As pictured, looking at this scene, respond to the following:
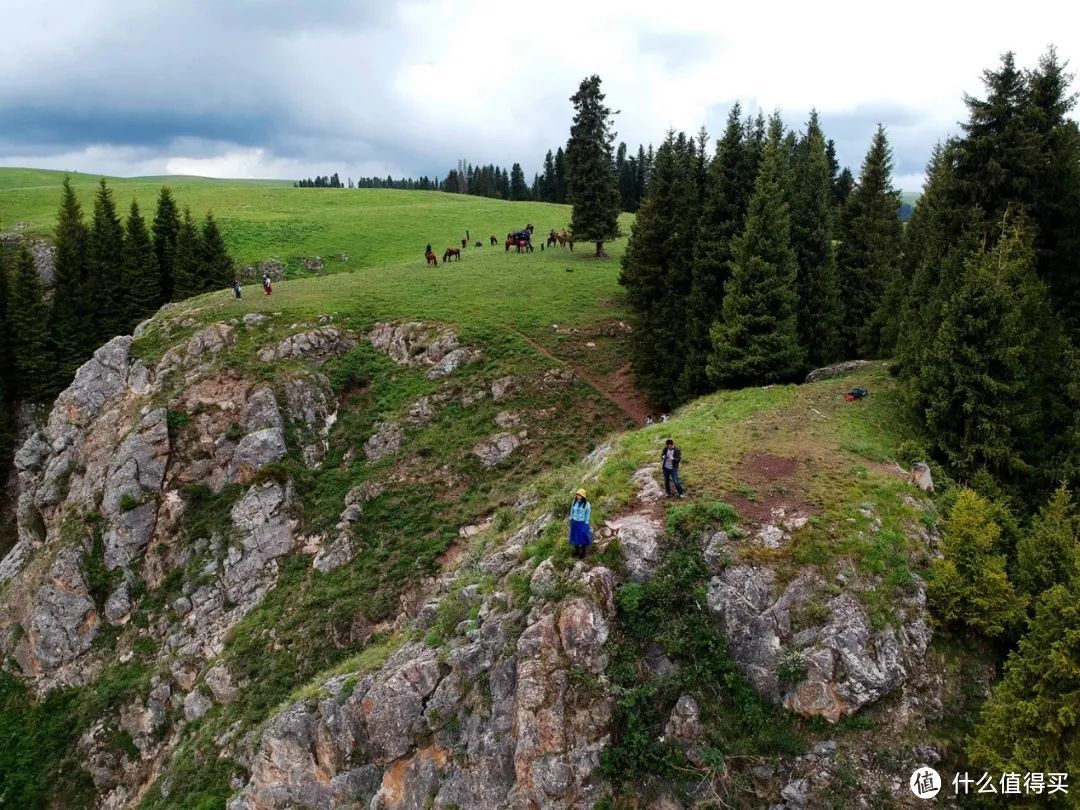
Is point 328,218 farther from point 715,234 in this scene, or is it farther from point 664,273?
point 715,234

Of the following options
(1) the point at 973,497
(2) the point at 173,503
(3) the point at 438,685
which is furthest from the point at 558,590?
(2) the point at 173,503

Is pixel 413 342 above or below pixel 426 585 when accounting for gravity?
above

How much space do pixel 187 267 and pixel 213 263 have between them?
7.54ft

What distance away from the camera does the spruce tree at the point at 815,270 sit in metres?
33.2

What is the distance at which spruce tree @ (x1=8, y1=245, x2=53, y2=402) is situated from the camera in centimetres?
4869

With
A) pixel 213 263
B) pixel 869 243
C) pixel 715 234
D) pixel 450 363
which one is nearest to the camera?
pixel 715 234

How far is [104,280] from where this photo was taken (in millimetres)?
52250

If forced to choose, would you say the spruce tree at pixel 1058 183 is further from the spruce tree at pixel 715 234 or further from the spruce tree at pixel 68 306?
the spruce tree at pixel 68 306

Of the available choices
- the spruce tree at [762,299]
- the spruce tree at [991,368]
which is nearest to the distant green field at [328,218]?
the spruce tree at [762,299]

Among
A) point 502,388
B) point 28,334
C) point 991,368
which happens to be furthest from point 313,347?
point 991,368

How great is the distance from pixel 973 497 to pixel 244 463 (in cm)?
3053

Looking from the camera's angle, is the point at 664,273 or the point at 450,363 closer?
the point at 664,273

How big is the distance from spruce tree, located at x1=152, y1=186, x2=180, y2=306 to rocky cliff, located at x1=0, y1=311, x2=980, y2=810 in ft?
53.7

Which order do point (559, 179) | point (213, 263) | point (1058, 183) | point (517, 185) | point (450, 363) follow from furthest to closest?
point (517, 185) < point (559, 179) < point (213, 263) < point (450, 363) < point (1058, 183)
